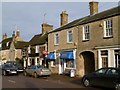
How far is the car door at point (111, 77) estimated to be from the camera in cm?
1619

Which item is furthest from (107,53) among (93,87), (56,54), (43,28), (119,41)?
(43,28)

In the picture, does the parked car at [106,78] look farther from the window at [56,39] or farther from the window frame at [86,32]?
the window at [56,39]

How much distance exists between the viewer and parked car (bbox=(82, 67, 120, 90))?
16150mm

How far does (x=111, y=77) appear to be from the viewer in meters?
16.5

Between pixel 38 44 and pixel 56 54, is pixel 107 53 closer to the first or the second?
pixel 56 54

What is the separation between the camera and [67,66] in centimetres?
3238

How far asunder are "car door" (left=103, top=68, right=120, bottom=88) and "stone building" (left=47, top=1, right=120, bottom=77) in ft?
21.7

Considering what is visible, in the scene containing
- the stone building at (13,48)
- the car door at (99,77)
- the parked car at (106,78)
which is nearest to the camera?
the parked car at (106,78)

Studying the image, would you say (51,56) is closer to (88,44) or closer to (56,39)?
(56,39)

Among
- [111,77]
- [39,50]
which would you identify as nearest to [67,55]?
[39,50]

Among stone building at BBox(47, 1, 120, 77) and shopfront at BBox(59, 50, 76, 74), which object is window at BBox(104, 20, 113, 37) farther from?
shopfront at BBox(59, 50, 76, 74)

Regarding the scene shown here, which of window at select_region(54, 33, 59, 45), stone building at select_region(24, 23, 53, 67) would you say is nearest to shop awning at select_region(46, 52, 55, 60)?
window at select_region(54, 33, 59, 45)

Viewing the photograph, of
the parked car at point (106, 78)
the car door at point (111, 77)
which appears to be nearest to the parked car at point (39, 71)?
the parked car at point (106, 78)

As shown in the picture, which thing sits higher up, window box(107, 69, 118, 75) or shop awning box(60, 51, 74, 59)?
shop awning box(60, 51, 74, 59)
